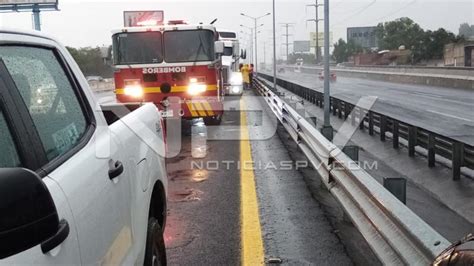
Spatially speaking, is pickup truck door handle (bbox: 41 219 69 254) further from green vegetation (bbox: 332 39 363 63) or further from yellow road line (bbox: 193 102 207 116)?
green vegetation (bbox: 332 39 363 63)

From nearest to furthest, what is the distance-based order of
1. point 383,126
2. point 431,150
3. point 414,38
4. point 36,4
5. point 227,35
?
point 431,150 → point 383,126 → point 36,4 → point 227,35 → point 414,38

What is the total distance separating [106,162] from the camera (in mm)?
3025

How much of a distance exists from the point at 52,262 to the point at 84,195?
1.85 ft

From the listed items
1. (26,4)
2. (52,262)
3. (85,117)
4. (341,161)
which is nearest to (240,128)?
(341,161)

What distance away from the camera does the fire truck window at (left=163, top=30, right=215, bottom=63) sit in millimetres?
13719

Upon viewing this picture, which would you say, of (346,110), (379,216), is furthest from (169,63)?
(379,216)

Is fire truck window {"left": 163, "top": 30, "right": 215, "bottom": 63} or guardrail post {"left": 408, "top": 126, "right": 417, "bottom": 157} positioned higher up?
fire truck window {"left": 163, "top": 30, "right": 215, "bottom": 63}

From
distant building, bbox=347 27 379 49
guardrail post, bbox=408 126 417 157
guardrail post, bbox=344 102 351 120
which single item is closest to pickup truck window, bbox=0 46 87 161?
guardrail post, bbox=408 126 417 157

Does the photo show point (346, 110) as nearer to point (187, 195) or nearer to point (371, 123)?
point (371, 123)

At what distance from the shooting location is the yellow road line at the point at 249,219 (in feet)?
16.8

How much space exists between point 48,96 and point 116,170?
1.72ft

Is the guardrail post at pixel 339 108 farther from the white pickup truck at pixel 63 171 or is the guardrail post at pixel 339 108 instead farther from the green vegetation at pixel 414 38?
the green vegetation at pixel 414 38

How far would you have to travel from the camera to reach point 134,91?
45.4ft

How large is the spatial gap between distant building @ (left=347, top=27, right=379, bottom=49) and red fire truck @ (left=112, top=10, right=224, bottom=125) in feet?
457
